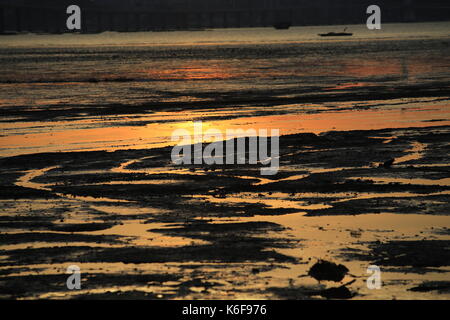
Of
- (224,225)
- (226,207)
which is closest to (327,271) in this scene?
(224,225)

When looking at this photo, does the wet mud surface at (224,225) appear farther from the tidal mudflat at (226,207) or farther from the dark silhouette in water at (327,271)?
the dark silhouette in water at (327,271)

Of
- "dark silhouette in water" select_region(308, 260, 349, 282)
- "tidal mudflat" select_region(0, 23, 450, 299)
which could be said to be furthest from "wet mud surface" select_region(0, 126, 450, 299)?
"dark silhouette in water" select_region(308, 260, 349, 282)

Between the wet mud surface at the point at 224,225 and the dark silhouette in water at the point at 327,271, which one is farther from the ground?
the dark silhouette in water at the point at 327,271

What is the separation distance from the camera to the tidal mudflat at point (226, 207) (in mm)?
13648

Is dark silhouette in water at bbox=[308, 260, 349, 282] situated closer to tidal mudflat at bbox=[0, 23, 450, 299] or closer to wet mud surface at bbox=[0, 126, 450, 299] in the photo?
tidal mudflat at bbox=[0, 23, 450, 299]

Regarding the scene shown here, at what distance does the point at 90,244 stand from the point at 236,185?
6.23 meters

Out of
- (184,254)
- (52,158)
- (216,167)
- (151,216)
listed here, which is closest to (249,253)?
(184,254)

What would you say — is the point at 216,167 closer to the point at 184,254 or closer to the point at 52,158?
the point at 52,158

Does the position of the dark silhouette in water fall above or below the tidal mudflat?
above

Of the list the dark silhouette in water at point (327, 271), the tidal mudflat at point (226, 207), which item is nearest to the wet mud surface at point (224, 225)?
the tidal mudflat at point (226, 207)

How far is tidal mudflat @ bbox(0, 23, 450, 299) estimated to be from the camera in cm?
1365

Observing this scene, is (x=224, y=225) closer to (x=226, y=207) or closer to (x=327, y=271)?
(x=226, y=207)

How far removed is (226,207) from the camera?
62.4ft

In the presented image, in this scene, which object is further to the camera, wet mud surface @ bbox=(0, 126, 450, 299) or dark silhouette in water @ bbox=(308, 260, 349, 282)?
dark silhouette in water @ bbox=(308, 260, 349, 282)
